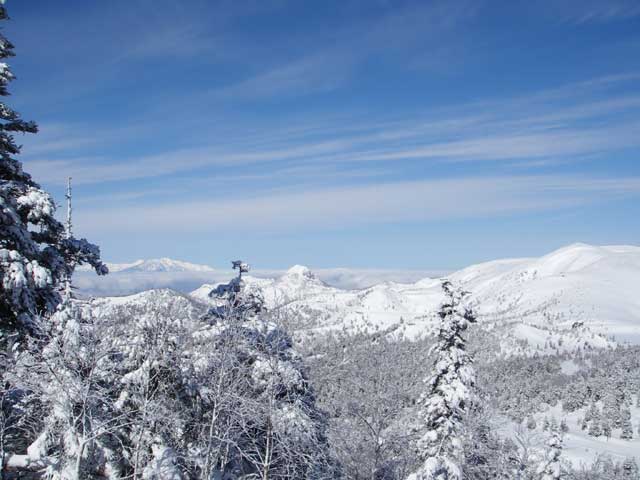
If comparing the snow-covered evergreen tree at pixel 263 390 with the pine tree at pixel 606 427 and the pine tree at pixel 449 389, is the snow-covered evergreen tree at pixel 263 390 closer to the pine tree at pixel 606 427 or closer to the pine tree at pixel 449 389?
the pine tree at pixel 449 389

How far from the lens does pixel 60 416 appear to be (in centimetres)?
1485

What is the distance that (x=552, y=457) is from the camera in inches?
1280

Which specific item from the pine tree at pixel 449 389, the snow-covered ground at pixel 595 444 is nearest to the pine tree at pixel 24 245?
the pine tree at pixel 449 389

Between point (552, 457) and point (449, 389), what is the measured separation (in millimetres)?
13046

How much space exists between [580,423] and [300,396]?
200 metres

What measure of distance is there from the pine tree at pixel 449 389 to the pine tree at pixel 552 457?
10.9m

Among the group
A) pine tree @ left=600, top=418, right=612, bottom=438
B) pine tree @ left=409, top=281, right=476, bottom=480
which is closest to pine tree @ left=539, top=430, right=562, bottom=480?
pine tree @ left=409, top=281, right=476, bottom=480

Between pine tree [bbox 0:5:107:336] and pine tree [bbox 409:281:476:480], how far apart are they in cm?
1649

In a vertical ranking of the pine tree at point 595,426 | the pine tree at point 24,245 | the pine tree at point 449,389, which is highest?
the pine tree at point 24,245

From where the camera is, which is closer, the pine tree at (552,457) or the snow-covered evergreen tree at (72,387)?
the snow-covered evergreen tree at (72,387)

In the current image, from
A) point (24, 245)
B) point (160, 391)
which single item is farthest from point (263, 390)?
point (24, 245)

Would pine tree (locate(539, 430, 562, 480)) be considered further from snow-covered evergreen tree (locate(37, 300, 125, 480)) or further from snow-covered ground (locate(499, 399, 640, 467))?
snow-covered ground (locate(499, 399, 640, 467))

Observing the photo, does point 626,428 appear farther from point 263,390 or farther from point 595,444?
Answer: point 263,390

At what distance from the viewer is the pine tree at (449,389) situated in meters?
24.3
